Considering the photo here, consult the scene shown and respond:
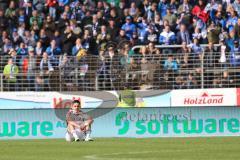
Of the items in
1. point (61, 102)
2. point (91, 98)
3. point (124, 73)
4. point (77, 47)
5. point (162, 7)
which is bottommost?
point (61, 102)

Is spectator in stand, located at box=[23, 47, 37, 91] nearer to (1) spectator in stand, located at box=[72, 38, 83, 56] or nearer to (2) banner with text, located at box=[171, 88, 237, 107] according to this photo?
(1) spectator in stand, located at box=[72, 38, 83, 56]

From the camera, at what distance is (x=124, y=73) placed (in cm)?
2961

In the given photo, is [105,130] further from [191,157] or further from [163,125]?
[191,157]

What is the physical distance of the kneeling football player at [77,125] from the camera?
25.2 metres

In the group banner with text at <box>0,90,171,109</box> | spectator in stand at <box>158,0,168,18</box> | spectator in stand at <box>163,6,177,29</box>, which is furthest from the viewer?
spectator in stand at <box>158,0,168,18</box>

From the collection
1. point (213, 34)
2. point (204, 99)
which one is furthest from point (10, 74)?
point (213, 34)

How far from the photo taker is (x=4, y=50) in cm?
3269

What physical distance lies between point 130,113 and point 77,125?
494 cm

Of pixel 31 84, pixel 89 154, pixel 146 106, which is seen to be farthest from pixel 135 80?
pixel 89 154

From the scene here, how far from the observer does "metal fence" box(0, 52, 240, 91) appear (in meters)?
29.1

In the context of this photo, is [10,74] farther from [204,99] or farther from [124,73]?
[204,99]

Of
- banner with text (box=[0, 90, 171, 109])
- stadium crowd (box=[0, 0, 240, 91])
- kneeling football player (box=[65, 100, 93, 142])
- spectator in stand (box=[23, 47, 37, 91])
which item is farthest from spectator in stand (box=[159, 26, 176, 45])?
kneeling football player (box=[65, 100, 93, 142])

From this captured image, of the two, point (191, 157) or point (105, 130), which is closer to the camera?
point (191, 157)

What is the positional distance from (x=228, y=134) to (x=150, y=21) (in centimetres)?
591
